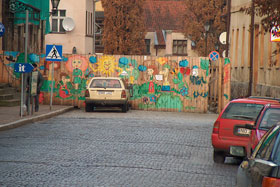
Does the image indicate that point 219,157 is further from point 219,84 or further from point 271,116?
point 219,84

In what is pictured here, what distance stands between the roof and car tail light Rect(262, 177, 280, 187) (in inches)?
3016

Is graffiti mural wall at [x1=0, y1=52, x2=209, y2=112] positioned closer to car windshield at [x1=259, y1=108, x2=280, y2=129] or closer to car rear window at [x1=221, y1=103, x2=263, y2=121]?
car rear window at [x1=221, y1=103, x2=263, y2=121]

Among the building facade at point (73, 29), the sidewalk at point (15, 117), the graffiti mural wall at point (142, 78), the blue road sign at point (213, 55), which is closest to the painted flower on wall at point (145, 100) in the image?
the graffiti mural wall at point (142, 78)

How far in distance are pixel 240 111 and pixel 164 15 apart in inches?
2882

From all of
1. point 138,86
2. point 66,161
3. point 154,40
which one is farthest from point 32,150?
point 154,40

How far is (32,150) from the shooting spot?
1513 centimetres

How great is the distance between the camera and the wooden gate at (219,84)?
3353 cm

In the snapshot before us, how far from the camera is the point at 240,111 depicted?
568 inches

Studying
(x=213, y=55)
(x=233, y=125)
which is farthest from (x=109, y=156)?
(x=213, y=55)

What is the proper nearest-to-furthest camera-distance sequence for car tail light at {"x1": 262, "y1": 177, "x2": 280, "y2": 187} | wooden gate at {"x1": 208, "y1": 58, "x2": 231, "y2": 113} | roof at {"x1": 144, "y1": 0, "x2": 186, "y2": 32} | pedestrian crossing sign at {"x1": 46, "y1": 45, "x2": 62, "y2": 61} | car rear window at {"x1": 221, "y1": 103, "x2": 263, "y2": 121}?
1. car tail light at {"x1": 262, "y1": 177, "x2": 280, "y2": 187}
2. car rear window at {"x1": 221, "y1": 103, "x2": 263, "y2": 121}
3. pedestrian crossing sign at {"x1": 46, "y1": 45, "x2": 62, "y2": 61}
4. wooden gate at {"x1": 208, "y1": 58, "x2": 231, "y2": 113}
5. roof at {"x1": 144, "y1": 0, "x2": 186, "y2": 32}

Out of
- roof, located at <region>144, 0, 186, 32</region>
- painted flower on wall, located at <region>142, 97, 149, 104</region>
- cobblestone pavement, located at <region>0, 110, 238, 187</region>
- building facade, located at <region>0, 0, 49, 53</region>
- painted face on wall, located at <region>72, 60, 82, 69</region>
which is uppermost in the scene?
roof, located at <region>144, 0, 186, 32</region>

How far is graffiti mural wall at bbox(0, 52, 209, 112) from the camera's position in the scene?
33281 millimetres

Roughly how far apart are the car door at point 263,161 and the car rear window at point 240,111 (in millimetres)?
6932

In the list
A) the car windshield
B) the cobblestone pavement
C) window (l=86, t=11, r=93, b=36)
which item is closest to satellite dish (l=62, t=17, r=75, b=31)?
window (l=86, t=11, r=93, b=36)
